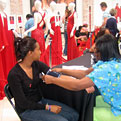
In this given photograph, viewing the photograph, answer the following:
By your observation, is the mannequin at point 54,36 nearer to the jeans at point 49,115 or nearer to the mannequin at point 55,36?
the mannequin at point 55,36

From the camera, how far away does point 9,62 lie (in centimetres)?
366

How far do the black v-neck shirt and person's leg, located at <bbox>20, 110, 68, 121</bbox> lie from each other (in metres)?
0.04

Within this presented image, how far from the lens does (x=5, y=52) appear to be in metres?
3.53

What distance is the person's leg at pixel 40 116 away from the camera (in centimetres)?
160

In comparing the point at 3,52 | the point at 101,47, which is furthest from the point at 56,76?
the point at 3,52

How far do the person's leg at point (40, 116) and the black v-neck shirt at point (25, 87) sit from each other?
39 mm

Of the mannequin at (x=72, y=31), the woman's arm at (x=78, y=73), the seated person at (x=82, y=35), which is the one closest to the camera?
the woman's arm at (x=78, y=73)

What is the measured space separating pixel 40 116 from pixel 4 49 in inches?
84.8

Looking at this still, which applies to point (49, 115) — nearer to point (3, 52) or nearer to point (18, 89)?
point (18, 89)

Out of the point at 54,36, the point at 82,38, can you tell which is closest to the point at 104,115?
the point at 54,36

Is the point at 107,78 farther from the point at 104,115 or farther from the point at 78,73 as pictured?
the point at 78,73

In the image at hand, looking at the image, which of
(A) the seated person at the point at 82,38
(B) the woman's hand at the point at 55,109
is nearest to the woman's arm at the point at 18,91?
(B) the woman's hand at the point at 55,109

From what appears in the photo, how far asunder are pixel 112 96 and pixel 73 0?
374 inches

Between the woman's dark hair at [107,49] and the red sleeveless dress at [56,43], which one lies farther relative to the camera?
the red sleeveless dress at [56,43]
